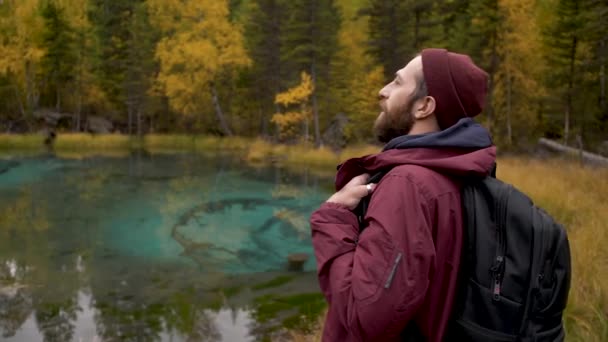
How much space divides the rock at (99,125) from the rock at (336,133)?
618 inches

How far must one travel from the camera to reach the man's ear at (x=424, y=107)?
1.51m

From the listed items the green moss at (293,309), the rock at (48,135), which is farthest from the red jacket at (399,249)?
the rock at (48,135)

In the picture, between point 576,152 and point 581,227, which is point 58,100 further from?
point 581,227

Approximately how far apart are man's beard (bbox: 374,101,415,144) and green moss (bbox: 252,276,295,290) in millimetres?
5828

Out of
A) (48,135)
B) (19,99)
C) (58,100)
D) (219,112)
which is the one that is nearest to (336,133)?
(219,112)

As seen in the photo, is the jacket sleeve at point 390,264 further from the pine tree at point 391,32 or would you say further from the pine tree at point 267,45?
the pine tree at point 267,45

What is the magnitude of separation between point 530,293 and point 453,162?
41 centimetres

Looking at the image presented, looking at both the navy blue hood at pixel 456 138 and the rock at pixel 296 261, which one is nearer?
the navy blue hood at pixel 456 138

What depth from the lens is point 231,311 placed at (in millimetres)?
6352

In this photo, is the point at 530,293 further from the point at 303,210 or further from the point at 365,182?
the point at 303,210

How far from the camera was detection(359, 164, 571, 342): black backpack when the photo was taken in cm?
138

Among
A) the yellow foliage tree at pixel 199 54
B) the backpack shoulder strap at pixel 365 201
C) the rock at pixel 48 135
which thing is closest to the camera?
the backpack shoulder strap at pixel 365 201

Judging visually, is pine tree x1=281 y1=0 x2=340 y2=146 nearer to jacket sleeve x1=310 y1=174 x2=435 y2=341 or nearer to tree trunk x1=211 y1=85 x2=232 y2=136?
tree trunk x1=211 y1=85 x2=232 y2=136

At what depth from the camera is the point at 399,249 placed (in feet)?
4.33
